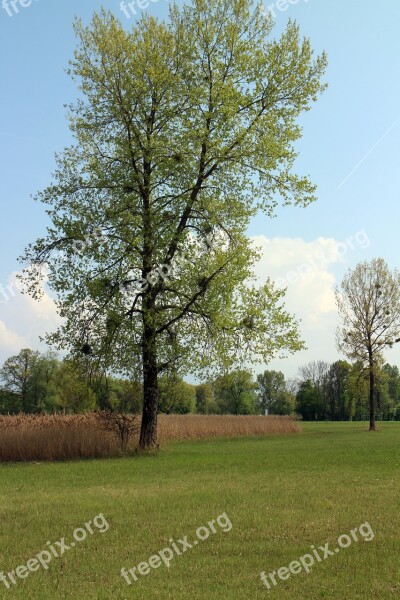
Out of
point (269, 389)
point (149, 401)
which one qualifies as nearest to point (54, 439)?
point (149, 401)

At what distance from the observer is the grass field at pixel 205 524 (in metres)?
7.48

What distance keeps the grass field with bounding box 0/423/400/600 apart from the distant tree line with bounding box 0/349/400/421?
118ft

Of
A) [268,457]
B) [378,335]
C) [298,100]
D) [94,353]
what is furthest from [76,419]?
[378,335]

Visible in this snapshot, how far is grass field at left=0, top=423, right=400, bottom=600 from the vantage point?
7484 millimetres

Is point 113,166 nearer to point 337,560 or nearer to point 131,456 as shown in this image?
point 131,456

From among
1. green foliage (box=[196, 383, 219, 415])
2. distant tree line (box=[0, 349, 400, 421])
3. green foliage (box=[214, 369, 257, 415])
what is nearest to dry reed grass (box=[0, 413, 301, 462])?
distant tree line (box=[0, 349, 400, 421])

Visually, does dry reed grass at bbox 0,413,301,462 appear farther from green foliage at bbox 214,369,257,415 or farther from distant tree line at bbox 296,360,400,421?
distant tree line at bbox 296,360,400,421

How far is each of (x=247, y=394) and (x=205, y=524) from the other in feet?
366

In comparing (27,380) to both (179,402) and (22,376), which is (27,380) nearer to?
(22,376)

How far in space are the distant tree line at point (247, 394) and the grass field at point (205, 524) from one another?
35990 millimetres

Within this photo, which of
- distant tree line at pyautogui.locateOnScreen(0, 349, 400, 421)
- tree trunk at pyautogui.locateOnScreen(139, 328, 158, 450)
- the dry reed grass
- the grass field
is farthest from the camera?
distant tree line at pyautogui.locateOnScreen(0, 349, 400, 421)

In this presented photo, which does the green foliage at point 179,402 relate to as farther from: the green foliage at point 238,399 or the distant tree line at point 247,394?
the green foliage at point 238,399

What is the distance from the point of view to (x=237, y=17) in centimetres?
2617

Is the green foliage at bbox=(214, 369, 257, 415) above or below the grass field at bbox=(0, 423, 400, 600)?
above
